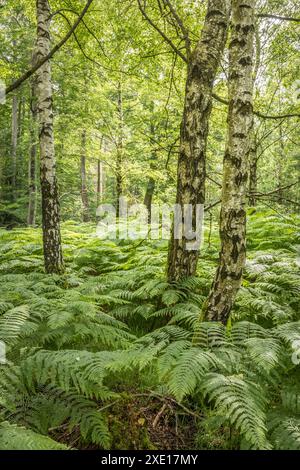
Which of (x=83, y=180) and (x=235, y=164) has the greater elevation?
(x=83, y=180)

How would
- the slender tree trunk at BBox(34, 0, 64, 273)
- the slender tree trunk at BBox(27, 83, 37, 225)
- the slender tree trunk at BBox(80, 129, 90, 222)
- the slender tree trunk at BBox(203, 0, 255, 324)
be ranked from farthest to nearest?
1. the slender tree trunk at BBox(27, 83, 37, 225)
2. the slender tree trunk at BBox(80, 129, 90, 222)
3. the slender tree trunk at BBox(34, 0, 64, 273)
4. the slender tree trunk at BBox(203, 0, 255, 324)

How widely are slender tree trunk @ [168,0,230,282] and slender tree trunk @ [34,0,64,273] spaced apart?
8.85 feet

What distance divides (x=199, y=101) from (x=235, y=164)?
121 cm

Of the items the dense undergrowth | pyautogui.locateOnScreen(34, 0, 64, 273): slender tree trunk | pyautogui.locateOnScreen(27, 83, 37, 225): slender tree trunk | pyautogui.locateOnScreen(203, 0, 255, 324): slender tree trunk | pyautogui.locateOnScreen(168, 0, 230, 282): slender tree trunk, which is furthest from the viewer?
pyautogui.locateOnScreen(27, 83, 37, 225): slender tree trunk

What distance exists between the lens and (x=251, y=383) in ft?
6.83

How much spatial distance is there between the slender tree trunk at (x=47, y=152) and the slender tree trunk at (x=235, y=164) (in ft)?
11.4

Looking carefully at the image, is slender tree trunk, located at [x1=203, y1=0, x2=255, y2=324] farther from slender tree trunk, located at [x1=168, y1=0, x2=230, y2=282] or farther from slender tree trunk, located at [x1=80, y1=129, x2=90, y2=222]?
slender tree trunk, located at [x1=80, y1=129, x2=90, y2=222]

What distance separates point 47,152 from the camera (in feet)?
17.9

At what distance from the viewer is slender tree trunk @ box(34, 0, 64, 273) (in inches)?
211

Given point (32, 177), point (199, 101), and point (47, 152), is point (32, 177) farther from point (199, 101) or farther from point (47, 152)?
point (199, 101)

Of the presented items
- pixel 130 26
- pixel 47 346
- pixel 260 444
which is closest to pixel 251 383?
pixel 260 444

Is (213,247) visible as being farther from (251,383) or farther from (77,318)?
(251,383)

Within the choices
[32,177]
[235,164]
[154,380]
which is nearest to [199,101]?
[235,164]

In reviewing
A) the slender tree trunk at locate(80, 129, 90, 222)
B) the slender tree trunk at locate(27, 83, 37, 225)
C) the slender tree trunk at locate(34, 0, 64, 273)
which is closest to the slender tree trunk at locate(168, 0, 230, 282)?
the slender tree trunk at locate(34, 0, 64, 273)
